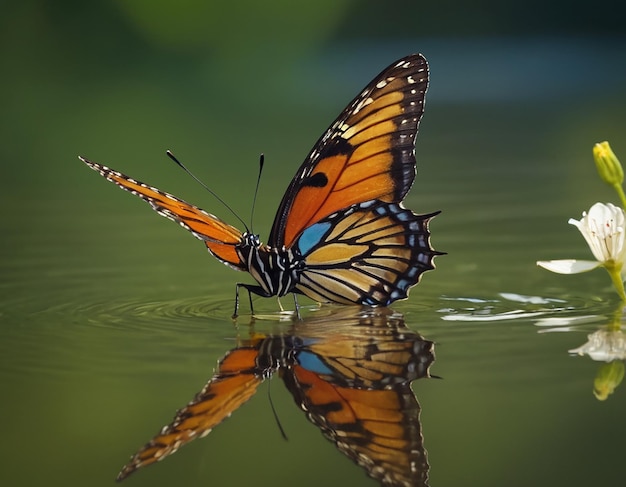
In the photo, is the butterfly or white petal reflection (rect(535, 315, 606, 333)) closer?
white petal reflection (rect(535, 315, 606, 333))

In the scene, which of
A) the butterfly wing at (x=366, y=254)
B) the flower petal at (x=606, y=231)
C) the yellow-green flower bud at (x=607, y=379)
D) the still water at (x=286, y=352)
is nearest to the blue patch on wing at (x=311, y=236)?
the butterfly wing at (x=366, y=254)

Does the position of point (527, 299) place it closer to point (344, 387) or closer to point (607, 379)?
point (607, 379)

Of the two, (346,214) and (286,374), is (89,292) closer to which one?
(346,214)

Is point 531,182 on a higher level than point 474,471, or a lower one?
higher

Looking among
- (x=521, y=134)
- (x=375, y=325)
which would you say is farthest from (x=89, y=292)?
(x=521, y=134)

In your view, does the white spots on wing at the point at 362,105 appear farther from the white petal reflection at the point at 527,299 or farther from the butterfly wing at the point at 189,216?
the white petal reflection at the point at 527,299

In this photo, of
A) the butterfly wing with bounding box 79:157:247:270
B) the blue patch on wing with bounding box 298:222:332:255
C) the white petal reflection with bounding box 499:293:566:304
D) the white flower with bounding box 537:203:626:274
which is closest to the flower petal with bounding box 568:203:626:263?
the white flower with bounding box 537:203:626:274

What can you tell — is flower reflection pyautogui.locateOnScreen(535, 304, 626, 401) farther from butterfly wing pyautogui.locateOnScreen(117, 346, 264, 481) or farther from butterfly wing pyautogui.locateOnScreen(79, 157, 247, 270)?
butterfly wing pyautogui.locateOnScreen(79, 157, 247, 270)
